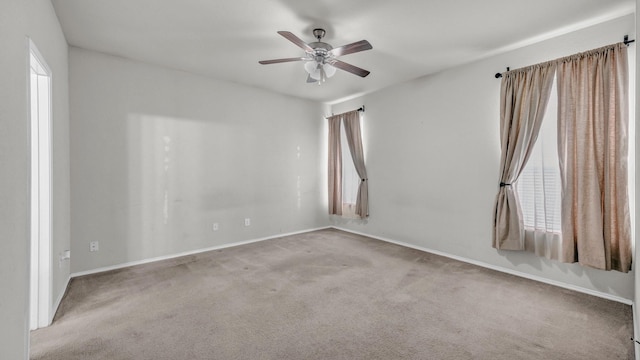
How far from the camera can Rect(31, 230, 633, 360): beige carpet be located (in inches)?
73.6

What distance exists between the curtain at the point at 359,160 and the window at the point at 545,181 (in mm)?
2447

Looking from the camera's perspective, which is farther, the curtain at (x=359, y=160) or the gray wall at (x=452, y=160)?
the curtain at (x=359, y=160)

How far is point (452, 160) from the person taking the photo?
3.81 metres

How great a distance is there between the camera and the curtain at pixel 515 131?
2.92 meters

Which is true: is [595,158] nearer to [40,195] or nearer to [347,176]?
[347,176]

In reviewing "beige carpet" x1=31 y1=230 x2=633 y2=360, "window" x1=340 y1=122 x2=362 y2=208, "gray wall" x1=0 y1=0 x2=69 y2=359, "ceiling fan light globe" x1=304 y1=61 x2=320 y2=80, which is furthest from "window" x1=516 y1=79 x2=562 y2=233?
"gray wall" x1=0 y1=0 x2=69 y2=359

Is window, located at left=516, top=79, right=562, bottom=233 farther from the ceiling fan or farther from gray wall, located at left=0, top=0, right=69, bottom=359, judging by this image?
gray wall, located at left=0, top=0, right=69, bottom=359

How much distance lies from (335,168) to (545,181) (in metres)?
3.41

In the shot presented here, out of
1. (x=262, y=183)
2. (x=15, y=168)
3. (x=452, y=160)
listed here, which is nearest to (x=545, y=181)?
(x=452, y=160)

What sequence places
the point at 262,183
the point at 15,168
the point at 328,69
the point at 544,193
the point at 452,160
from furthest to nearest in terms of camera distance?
the point at 262,183
the point at 452,160
the point at 328,69
the point at 544,193
the point at 15,168

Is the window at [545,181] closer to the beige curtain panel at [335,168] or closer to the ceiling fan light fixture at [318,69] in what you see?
the ceiling fan light fixture at [318,69]

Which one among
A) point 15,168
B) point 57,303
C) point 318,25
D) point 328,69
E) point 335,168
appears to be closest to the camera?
point 15,168

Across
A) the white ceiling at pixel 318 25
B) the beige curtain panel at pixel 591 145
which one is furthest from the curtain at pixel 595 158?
the white ceiling at pixel 318 25

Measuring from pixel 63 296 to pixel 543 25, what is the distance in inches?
217
